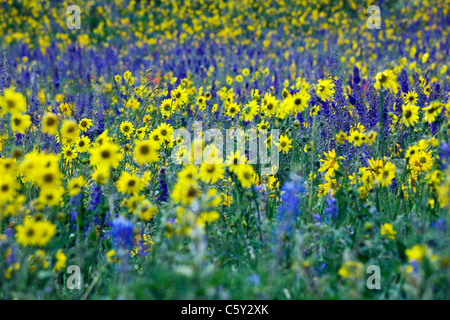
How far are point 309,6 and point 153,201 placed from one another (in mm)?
9607

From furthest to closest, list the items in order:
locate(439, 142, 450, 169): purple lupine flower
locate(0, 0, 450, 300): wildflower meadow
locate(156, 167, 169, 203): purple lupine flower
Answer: locate(156, 167, 169, 203): purple lupine flower < locate(439, 142, 450, 169): purple lupine flower < locate(0, 0, 450, 300): wildflower meadow

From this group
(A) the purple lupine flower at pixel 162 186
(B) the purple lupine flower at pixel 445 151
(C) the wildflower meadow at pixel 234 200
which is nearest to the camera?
(C) the wildflower meadow at pixel 234 200

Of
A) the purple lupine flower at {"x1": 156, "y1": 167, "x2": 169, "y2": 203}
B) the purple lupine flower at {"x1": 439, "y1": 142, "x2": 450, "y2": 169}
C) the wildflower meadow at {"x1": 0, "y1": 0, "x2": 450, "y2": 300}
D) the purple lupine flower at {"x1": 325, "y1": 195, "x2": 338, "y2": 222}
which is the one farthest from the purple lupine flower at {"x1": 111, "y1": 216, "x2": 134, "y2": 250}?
the purple lupine flower at {"x1": 439, "y1": 142, "x2": 450, "y2": 169}

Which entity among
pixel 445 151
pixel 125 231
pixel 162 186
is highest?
pixel 445 151

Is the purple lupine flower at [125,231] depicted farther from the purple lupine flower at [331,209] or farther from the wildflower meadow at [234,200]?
the purple lupine flower at [331,209]

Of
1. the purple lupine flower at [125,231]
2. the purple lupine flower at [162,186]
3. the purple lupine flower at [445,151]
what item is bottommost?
the purple lupine flower at [125,231]

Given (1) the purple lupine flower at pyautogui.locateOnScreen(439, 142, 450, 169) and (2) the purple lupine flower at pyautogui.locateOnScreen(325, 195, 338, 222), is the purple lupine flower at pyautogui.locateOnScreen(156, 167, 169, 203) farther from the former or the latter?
(1) the purple lupine flower at pyautogui.locateOnScreen(439, 142, 450, 169)

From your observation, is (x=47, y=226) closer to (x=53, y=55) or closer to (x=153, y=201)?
(x=153, y=201)

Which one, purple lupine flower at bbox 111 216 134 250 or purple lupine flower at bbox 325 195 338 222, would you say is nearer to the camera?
purple lupine flower at bbox 111 216 134 250

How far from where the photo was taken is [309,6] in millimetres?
10500

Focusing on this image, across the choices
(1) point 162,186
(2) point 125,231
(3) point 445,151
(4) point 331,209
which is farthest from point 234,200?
(3) point 445,151

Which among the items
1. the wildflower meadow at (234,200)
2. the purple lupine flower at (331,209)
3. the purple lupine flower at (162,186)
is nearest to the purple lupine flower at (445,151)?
the wildflower meadow at (234,200)

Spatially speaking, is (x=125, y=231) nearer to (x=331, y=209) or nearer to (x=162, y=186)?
(x=162, y=186)

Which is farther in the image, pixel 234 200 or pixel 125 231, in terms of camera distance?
pixel 234 200
